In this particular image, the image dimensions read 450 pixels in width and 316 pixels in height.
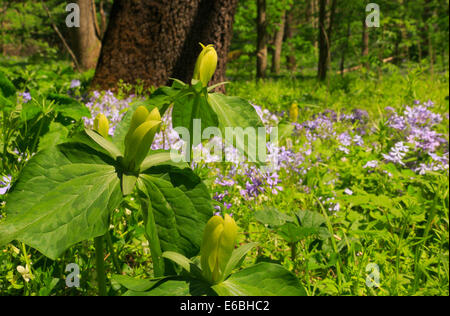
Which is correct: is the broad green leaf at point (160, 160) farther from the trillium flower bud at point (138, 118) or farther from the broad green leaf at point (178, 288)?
the broad green leaf at point (178, 288)

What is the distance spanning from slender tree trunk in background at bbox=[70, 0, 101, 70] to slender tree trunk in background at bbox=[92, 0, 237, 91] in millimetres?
3266

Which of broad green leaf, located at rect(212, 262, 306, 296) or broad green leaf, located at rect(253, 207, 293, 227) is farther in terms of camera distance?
broad green leaf, located at rect(253, 207, 293, 227)

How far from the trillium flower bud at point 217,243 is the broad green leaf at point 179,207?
80 mm

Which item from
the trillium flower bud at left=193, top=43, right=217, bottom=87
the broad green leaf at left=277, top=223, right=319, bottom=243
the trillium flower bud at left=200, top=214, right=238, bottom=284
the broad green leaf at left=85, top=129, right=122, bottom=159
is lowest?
the broad green leaf at left=277, top=223, right=319, bottom=243

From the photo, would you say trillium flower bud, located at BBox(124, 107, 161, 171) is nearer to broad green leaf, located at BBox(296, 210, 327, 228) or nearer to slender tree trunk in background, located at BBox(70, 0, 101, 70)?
broad green leaf, located at BBox(296, 210, 327, 228)

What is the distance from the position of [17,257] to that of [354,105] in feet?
13.4

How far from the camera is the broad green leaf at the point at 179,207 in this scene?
0.74 meters

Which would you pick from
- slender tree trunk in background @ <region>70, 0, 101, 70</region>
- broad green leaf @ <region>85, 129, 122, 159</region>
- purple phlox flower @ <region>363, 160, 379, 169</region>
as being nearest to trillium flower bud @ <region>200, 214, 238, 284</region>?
broad green leaf @ <region>85, 129, 122, 159</region>

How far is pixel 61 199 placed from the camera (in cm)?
68

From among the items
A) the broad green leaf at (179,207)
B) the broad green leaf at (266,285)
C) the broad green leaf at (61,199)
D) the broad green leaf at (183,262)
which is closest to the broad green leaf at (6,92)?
the broad green leaf at (61,199)

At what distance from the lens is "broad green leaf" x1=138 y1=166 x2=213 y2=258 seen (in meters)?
0.74

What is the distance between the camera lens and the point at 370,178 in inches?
79.6
